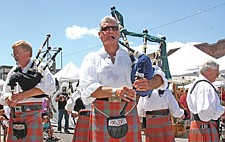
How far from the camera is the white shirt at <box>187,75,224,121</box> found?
3.47 meters

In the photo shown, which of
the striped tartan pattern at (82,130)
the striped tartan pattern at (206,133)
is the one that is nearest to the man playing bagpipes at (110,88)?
the striped tartan pattern at (206,133)

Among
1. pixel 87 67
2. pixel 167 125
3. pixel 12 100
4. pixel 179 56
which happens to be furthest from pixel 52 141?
pixel 87 67

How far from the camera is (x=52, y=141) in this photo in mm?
8883

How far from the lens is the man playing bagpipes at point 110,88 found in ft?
8.13

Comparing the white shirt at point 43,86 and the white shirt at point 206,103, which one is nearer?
the white shirt at point 43,86

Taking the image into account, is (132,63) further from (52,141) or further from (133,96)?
(52,141)

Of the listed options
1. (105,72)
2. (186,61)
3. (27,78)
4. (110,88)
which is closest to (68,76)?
(186,61)

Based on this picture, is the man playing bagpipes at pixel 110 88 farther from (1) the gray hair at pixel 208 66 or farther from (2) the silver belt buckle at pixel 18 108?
(1) the gray hair at pixel 208 66

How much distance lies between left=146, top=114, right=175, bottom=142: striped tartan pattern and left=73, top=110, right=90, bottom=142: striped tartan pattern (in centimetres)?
86

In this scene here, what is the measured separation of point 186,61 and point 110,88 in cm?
725

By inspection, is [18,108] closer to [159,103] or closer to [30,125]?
[30,125]

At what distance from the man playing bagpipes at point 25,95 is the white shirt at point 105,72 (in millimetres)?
758

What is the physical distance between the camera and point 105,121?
2504 mm

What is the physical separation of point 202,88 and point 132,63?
1288 millimetres
